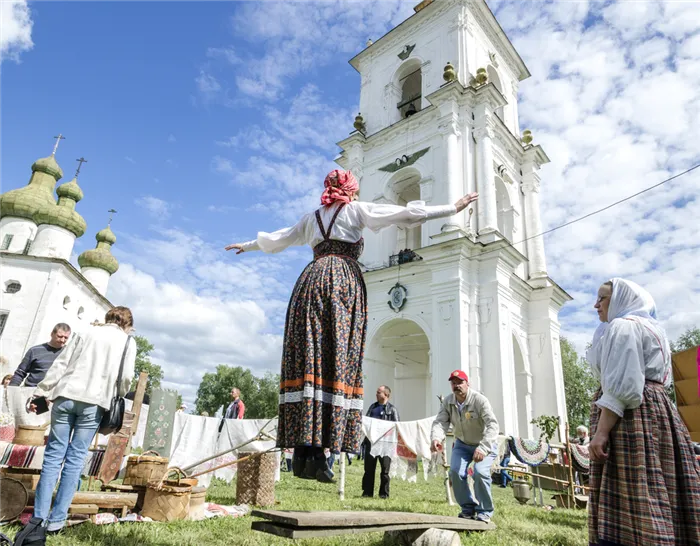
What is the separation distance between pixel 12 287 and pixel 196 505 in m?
23.8

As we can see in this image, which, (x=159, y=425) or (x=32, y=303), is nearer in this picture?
(x=159, y=425)

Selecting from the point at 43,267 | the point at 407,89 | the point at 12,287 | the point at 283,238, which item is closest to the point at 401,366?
the point at 407,89

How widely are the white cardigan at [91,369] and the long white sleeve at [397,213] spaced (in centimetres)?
252

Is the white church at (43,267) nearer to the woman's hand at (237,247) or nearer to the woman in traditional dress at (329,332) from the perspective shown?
the woman's hand at (237,247)

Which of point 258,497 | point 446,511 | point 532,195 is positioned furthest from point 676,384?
point 532,195

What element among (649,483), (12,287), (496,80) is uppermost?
(496,80)

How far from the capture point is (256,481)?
579 cm

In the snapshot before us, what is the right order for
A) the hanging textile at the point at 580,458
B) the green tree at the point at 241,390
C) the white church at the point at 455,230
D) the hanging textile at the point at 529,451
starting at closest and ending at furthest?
the hanging textile at the point at 529,451
the hanging textile at the point at 580,458
the white church at the point at 455,230
the green tree at the point at 241,390

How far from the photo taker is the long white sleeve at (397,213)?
9.73 ft

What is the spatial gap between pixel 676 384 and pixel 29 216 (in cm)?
3069

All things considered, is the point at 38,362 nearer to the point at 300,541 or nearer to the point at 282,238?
the point at 300,541

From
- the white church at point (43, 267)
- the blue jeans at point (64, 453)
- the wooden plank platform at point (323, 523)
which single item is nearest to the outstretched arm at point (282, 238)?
the wooden plank platform at point (323, 523)

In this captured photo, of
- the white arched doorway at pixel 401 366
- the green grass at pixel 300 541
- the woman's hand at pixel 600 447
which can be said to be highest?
the white arched doorway at pixel 401 366

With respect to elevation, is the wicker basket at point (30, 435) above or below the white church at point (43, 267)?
below
